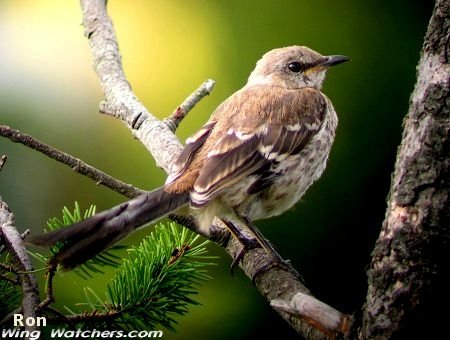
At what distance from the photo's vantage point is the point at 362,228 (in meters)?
3.76

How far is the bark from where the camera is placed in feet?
5.26

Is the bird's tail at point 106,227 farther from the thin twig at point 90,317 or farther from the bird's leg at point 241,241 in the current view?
the bird's leg at point 241,241

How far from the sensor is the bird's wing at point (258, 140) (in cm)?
279

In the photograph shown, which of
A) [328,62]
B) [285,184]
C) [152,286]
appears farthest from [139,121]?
[152,286]

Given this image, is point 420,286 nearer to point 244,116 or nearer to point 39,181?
point 244,116

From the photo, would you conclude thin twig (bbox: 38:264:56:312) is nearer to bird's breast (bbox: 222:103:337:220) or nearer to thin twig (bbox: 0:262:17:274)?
thin twig (bbox: 0:262:17:274)

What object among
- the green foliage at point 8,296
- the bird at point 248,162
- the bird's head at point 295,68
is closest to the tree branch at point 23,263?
the green foliage at point 8,296

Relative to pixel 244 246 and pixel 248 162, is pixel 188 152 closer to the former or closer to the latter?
pixel 248 162

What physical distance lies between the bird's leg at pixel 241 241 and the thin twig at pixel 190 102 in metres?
0.57

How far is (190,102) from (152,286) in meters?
1.27

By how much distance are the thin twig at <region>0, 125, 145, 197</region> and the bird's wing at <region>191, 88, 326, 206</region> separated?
1.17ft

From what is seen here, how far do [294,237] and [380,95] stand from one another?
0.89 metres

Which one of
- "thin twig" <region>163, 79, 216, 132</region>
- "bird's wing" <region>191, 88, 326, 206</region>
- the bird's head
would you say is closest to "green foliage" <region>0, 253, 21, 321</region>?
"bird's wing" <region>191, 88, 326, 206</region>

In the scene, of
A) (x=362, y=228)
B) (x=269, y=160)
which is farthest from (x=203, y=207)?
(x=362, y=228)
